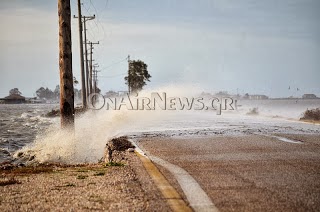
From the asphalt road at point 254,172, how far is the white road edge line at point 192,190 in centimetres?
7

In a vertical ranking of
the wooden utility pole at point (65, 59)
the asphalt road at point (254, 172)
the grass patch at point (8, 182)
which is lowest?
the grass patch at point (8, 182)

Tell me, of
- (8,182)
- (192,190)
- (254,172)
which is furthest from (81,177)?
(254,172)

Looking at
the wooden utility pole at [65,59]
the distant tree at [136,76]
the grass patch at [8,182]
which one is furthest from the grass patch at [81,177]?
the distant tree at [136,76]

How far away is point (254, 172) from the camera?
5.25 m

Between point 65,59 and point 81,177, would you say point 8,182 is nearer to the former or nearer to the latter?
point 81,177

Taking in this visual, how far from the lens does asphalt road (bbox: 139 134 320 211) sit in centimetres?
378

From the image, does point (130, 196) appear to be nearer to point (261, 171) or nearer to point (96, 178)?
point (96, 178)

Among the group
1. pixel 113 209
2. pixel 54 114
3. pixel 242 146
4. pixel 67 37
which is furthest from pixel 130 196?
pixel 54 114

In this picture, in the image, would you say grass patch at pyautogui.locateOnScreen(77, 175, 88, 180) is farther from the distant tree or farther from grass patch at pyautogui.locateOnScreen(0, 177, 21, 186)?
the distant tree

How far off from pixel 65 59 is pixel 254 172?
7126mm

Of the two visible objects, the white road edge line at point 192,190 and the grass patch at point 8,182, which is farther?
the grass patch at point 8,182

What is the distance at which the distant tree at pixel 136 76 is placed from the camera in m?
87.1

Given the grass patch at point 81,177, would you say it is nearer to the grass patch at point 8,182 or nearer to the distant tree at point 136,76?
the grass patch at point 8,182

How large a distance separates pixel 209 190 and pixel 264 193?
585 millimetres
